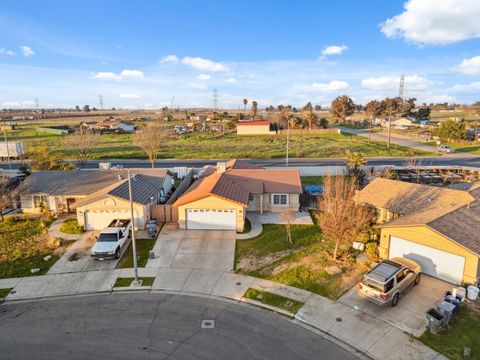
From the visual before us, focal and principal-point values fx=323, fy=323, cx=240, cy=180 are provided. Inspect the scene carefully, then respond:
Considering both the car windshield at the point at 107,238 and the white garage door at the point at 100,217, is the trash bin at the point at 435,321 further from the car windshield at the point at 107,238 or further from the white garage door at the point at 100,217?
the white garage door at the point at 100,217

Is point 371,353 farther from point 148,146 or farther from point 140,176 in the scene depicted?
point 148,146

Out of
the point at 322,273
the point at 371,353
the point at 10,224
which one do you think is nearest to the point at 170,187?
the point at 10,224

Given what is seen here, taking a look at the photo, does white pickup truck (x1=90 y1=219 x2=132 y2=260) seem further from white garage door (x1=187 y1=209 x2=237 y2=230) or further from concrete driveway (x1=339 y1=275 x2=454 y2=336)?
concrete driveway (x1=339 y1=275 x2=454 y2=336)

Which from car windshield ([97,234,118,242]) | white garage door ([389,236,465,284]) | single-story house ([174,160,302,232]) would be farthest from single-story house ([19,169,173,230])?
white garage door ([389,236,465,284])

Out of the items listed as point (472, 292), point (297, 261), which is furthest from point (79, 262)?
point (472, 292)

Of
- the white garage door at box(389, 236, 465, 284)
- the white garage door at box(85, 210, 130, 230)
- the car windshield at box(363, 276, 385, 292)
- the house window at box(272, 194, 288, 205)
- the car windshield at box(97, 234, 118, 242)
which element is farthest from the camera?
the house window at box(272, 194, 288, 205)

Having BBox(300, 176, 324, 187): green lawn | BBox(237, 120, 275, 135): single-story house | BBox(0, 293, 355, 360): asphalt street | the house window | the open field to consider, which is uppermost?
BBox(237, 120, 275, 135): single-story house
